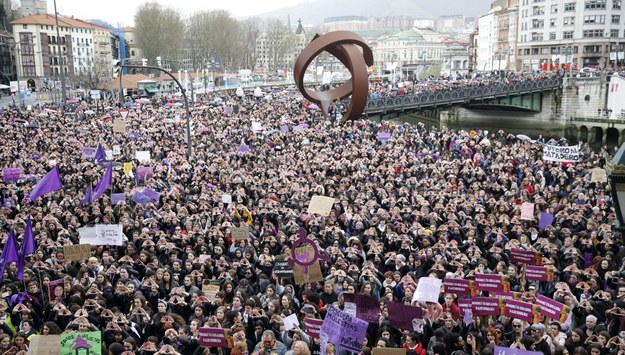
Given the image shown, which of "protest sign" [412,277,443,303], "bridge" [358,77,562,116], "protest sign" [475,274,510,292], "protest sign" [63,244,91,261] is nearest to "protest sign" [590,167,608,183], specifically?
"protest sign" [475,274,510,292]

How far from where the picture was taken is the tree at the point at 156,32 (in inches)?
3863

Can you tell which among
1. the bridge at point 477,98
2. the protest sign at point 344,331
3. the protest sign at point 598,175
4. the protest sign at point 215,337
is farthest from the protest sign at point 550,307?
the bridge at point 477,98

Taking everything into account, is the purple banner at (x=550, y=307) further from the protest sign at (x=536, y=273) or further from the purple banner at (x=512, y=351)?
the purple banner at (x=512, y=351)

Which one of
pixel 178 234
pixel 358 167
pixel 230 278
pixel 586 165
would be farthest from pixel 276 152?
pixel 230 278

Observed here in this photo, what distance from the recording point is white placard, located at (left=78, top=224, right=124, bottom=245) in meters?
12.2

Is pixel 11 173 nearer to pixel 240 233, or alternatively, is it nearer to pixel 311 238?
pixel 240 233

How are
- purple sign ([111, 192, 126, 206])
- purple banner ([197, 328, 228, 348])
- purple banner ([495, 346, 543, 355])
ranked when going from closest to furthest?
purple banner ([495, 346, 543, 355])
purple banner ([197, 328, 228, 348])
purple sign ([111, 192, 126, 206])

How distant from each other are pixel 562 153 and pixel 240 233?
11455 mm

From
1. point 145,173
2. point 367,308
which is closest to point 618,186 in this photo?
point 367,308

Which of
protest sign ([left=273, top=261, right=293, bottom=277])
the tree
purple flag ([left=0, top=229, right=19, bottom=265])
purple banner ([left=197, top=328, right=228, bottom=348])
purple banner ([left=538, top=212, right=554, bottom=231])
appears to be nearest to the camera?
purple banner ([left=197, top=328, right=228, bottom=348])

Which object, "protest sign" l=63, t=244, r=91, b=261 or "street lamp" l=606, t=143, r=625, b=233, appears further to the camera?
"protest sign" l=63, t=244, r=91, b=261

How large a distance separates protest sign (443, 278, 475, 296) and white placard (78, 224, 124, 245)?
597 cm

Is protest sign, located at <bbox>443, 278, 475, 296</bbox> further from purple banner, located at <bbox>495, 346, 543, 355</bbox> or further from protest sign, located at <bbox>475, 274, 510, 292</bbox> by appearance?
purple banner, located at <bbox>495, 346, 543, 355</bbox>

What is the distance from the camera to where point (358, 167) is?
1983 cm
